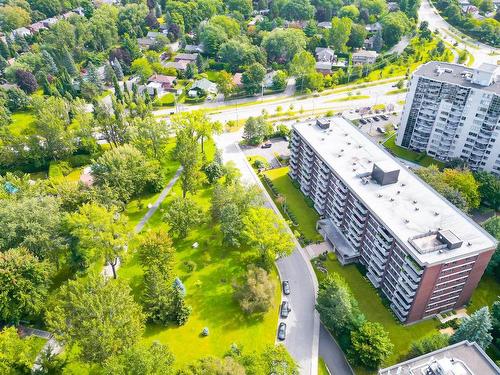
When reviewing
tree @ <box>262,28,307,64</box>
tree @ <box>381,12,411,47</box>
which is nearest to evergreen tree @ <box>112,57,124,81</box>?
tree @ <box>262,28,307,64</box>

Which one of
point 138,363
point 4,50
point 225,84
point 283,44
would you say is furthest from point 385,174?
point 4,50

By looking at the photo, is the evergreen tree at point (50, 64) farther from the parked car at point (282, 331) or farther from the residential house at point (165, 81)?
the parked car at point (282, 331)

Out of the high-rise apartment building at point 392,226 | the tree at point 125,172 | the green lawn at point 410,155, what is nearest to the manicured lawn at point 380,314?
the high-rise apartment building at point 392,226

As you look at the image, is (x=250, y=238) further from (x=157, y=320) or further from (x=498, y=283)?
(x=498, y=283)

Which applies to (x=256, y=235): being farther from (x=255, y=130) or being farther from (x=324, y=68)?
(x=324, y=68)

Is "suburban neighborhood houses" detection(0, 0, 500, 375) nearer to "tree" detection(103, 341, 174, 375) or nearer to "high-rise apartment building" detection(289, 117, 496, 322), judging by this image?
"tree" detection(103, 341, 174, 375)

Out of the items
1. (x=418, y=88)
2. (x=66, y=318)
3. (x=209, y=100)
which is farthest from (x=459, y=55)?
(x=66, y=318)
